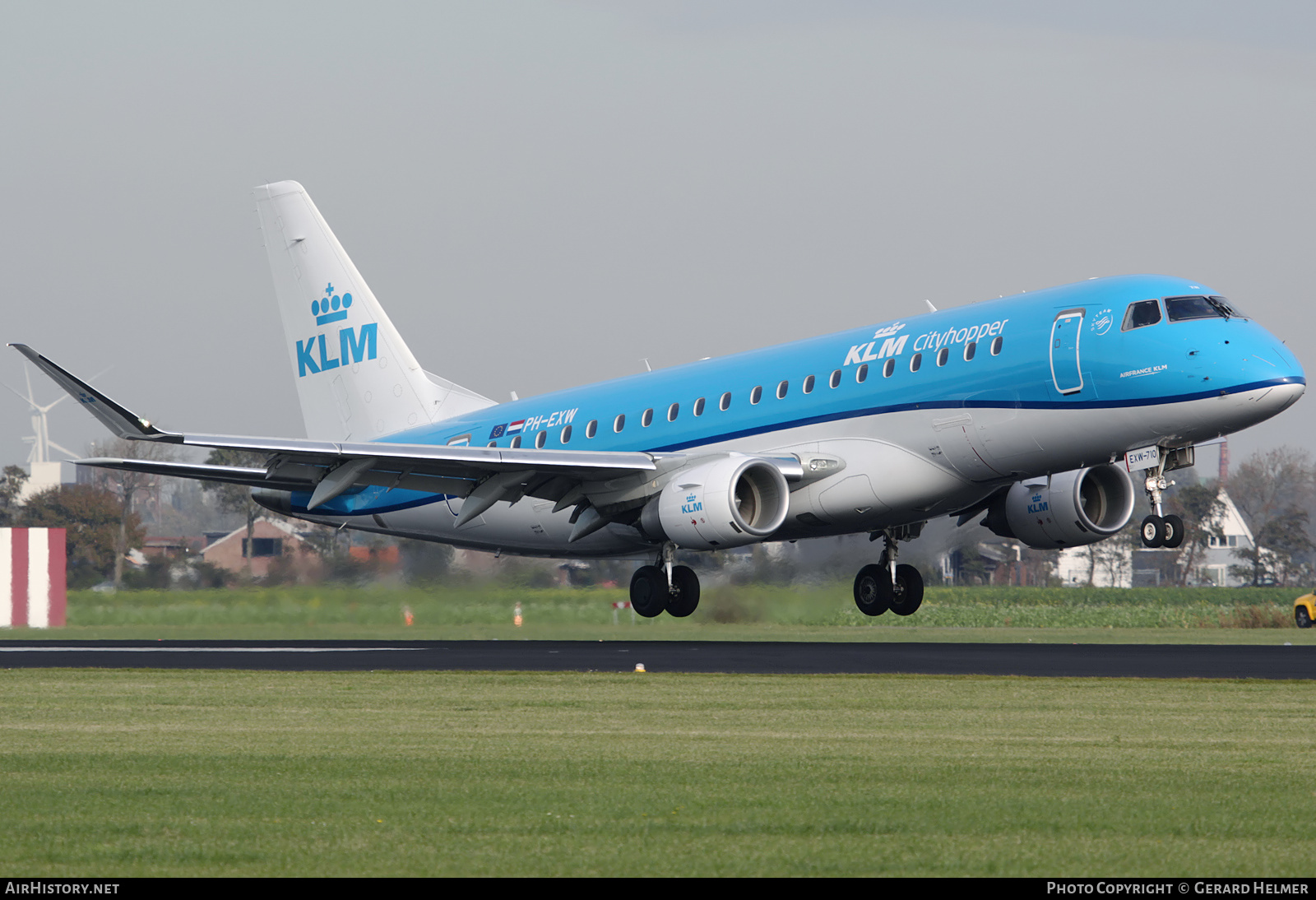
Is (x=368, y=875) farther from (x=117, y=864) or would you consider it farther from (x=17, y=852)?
(x=17, y=852)

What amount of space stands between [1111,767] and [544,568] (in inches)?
991

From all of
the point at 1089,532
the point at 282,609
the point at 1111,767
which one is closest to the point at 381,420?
the point at 282,609

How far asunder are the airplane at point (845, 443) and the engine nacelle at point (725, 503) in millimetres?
37

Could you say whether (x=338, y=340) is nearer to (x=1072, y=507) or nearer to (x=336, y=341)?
(x=336, y=341)

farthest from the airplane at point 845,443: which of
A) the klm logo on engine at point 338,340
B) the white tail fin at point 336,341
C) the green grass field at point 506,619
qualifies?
the klm logo on engine at point 338,340

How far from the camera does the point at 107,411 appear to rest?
2659cm

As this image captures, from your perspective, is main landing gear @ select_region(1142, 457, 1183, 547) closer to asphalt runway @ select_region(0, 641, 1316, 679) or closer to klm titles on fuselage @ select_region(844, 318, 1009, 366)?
asphalt runway @ select_region(0, 641, 1316, 679)

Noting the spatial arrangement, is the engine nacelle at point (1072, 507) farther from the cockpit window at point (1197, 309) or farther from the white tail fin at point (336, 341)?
the white tail fin at point (336, 341)

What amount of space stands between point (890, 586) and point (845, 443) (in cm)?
577

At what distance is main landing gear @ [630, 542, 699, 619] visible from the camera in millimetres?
32281

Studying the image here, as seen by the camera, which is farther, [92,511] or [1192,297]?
[92,511]

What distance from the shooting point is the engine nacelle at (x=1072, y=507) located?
3119cm

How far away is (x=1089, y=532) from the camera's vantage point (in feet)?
103

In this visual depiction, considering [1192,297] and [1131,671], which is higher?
[1192,297]
